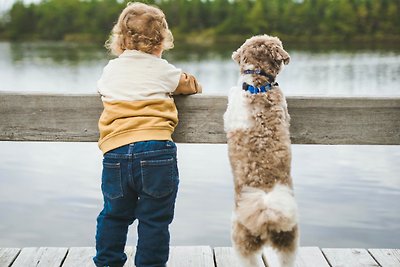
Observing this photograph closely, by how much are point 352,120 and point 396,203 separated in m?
5.87

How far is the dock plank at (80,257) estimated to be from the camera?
11.2 feet

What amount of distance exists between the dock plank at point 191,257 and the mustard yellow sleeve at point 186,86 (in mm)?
948

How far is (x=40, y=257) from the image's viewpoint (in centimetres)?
350

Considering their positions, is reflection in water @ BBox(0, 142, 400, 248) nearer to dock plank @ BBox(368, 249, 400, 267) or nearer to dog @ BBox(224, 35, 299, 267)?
dock plank @ BBox(368, 249, 400, 267)

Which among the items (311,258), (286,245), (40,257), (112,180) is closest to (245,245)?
(286,245)

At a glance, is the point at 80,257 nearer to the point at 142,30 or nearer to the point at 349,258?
the point at 142,30

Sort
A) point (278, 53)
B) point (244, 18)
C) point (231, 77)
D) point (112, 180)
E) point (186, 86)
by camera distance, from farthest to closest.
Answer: point (244, 18) → point (231, 77) → point (186, 86) → point (112, 180) → point (278, 53)

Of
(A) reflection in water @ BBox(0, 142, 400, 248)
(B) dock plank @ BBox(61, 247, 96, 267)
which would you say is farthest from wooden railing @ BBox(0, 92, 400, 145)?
(A) reflection in water @ BBox(0, 142, 400, 248)

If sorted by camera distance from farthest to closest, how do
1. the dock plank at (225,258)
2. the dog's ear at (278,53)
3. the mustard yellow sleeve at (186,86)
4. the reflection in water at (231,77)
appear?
the reflection in water at (231,77), the dock plank at (225,258), the mustard yellow sleeve at (186,86), the dog's ear at (278,53)

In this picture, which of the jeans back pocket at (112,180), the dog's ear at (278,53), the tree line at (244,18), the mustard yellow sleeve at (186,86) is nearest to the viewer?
the dog's ear at (278,53)

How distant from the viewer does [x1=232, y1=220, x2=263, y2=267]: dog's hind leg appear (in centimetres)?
267

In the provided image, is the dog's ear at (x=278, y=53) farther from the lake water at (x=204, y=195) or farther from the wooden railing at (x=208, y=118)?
the lake water at (x=204, y=195)

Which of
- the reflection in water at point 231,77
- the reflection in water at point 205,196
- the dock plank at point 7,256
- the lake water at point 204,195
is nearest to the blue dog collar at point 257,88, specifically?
the dock plank at point 7,256

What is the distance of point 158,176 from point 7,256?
1212 mm
